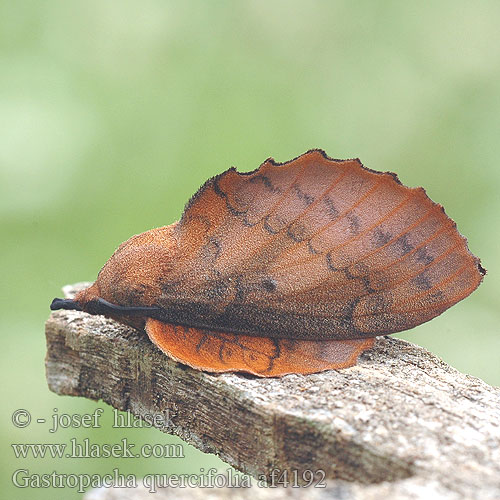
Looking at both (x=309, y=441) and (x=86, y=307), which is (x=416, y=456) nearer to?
(x=309, y=441)

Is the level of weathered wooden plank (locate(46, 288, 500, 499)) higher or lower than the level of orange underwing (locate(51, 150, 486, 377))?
lower

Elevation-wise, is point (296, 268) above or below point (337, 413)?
above

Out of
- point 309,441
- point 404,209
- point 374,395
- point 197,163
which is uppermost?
point 197,163

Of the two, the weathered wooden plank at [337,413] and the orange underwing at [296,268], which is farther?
the orange underwing at [296,268]

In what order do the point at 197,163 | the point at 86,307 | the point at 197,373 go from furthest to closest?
the point at 197,163 < the point at 86,307 < the point at 197,373

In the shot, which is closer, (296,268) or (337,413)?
(337,413)

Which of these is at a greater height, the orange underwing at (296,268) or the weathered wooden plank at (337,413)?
the orange underwing at (296,268)

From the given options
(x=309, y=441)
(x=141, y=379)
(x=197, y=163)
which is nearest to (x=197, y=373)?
(x=141, y=379)

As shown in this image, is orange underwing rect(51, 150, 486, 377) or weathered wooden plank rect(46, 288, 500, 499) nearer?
weathered wooden plank rect(46, 288, 500, 499)
